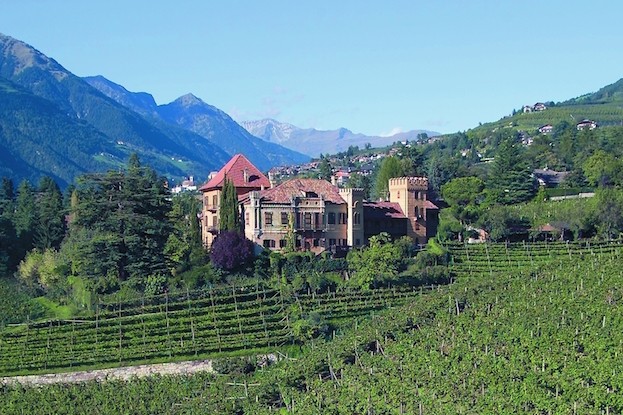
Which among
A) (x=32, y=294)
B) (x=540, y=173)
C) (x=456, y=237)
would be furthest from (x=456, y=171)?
(x=32, y=294)

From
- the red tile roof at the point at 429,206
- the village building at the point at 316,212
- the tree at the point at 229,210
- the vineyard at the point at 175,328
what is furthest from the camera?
the red tile roof at the point at 429,206

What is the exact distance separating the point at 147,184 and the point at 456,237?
62.3 ft

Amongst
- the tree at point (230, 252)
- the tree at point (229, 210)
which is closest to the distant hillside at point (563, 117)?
the tree at point (229, 210)

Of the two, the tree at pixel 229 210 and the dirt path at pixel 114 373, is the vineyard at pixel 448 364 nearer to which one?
the dirt path at pixel 114 373

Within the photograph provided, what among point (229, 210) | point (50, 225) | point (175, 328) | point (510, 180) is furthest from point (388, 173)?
point (175, 328)

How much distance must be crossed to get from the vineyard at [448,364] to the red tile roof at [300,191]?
26.7 feet

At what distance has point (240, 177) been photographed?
2314 inches

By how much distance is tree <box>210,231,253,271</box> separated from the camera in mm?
49656

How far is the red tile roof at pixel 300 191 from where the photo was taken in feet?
176

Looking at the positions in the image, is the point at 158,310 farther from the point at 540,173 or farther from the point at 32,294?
the point at 540,173

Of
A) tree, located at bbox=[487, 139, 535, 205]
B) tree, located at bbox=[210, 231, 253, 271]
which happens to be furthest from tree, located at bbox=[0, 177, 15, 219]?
tree, located at bbox=[487, 139, 535, 205]

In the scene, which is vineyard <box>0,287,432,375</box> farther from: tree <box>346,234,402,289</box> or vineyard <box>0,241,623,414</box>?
tree <box>346,234,402,289</box>

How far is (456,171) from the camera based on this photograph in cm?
8931

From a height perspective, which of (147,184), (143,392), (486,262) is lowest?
(143,392)
